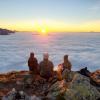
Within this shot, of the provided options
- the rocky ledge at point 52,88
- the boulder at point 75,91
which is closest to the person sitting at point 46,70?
the rocky ledge at point 52,88

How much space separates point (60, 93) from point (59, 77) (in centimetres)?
175

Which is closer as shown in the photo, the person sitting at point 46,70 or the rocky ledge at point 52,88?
the rocky ledge at point 52,88

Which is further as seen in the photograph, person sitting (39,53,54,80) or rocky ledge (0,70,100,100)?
person sitting (39,53,54,80)

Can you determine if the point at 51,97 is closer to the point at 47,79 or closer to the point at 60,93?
the point at 60,93

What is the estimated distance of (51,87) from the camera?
10.5m

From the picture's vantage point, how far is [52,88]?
10.4m

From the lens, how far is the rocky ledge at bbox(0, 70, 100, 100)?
9281 millimetres

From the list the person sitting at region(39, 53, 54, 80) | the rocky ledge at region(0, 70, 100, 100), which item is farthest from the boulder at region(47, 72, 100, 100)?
the person sitting at region(39, 53, 54, 80)

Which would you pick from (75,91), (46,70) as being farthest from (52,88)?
(46,70)

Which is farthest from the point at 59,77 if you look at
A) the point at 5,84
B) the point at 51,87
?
the point at 5,84

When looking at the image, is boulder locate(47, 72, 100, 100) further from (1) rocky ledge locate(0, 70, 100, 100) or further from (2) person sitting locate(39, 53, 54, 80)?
(2) person sitting locate(39, 53, 54, 80)

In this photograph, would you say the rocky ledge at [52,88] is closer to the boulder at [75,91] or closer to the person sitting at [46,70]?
the boulder at [75,91]

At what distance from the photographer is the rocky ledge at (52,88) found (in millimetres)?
9281

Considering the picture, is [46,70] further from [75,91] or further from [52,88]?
[75,91]
